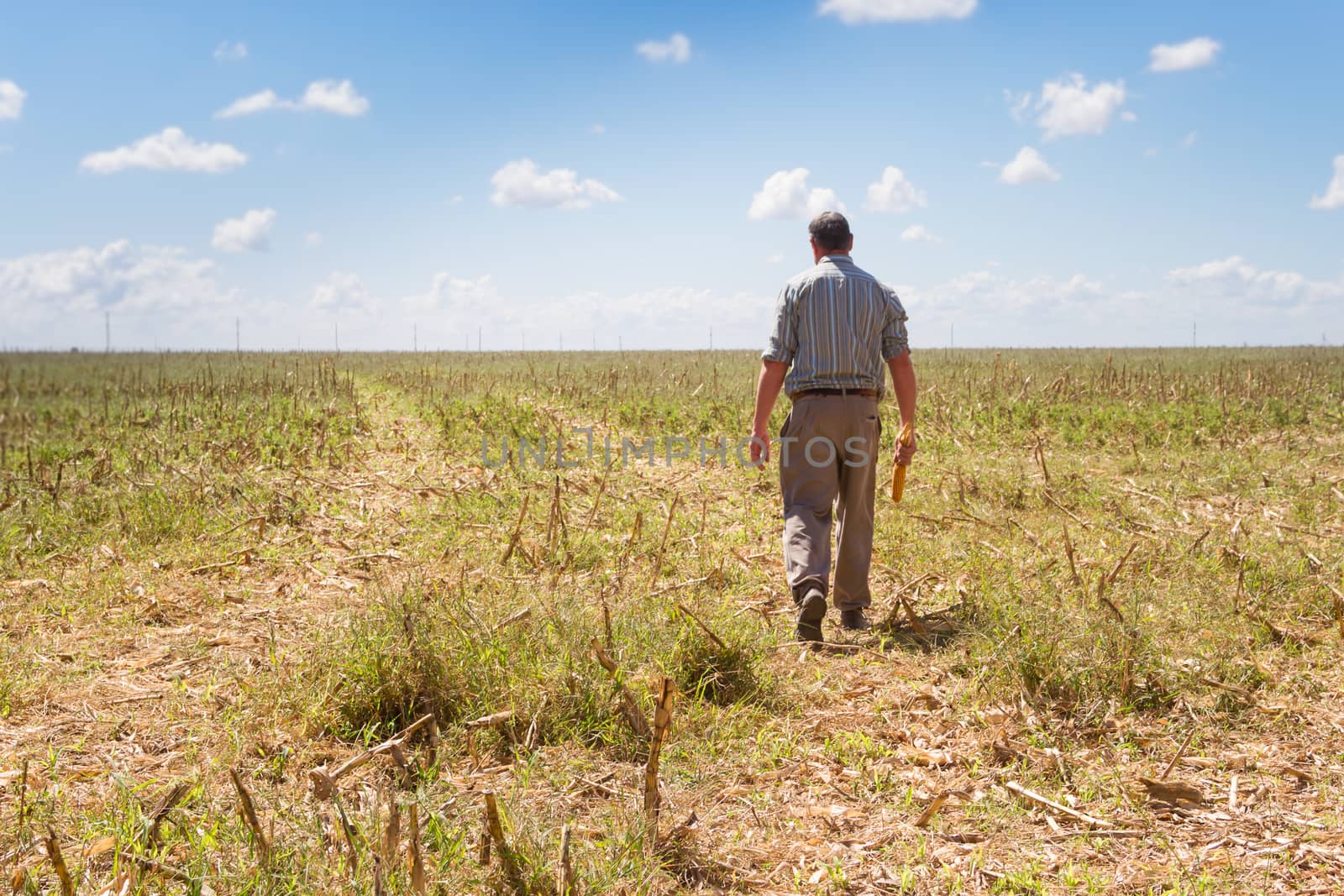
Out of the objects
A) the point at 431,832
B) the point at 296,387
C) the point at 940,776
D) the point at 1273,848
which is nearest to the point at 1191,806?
the point at 1273,848

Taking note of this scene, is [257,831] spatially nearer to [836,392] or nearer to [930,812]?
[930,812]

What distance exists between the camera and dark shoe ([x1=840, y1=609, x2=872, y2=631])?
4949 millimetres

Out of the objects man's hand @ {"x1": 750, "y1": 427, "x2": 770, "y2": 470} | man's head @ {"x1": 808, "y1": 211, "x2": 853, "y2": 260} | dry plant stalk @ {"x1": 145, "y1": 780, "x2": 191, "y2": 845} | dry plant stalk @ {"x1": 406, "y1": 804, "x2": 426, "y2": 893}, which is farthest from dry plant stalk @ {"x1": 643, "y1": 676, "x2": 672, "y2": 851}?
man's head @ {"x1": 808, "y1": 211, "x2": 853, "y2": 260}

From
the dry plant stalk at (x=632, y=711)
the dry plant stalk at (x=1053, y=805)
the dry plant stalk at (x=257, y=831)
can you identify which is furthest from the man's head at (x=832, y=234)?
the dry plant stalk at (x=257, y=831)

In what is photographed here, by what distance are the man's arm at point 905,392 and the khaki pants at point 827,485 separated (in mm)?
211

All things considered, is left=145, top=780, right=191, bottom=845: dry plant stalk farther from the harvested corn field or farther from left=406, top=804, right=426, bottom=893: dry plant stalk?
left=406, top=804, right=426, bottom=893: dry plant stalk

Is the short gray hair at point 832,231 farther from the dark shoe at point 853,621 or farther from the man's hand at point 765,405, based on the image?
the dark shoe at point 853,621

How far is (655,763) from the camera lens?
2.79 m

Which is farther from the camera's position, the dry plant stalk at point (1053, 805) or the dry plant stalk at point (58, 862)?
the dry plant stalk at point (1053, 805)

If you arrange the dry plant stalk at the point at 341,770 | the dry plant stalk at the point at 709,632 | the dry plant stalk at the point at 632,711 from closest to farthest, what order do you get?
the dry plant stalk at the point at 341,770 < the dry plant stalk at the point at 632,711 < the dry plant stalk at the point at 709,632

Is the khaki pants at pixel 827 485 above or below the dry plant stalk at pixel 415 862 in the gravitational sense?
above

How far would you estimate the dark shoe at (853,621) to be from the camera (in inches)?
195

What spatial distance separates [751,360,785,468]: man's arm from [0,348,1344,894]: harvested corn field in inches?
33.4

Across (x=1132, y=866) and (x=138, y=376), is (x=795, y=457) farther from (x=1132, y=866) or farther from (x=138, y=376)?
(x=138, y=376)
